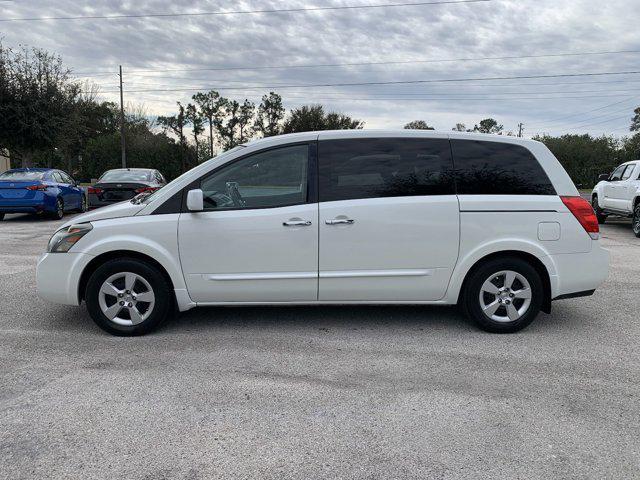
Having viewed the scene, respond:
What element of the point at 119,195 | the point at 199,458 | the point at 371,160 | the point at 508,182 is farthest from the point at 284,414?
the point at 119,195

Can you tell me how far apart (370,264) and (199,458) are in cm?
241

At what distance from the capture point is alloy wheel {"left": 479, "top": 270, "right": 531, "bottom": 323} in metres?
4.87

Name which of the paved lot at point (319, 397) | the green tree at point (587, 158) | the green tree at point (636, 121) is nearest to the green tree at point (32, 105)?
the paved lot at point (319, 397)

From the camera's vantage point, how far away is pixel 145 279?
4.72m

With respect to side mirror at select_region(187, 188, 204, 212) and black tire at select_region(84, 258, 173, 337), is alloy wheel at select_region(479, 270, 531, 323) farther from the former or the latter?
black tire at select_region(84, 258, 173, 337)

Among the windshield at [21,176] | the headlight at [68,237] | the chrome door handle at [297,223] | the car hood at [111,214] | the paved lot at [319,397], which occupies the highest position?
the windshield at [21,176]

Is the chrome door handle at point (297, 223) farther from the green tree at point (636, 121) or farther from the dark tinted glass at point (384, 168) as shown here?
the green tree at point (636, 121)

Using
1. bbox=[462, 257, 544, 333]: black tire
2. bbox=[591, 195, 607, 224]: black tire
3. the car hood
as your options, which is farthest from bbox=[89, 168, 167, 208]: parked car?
bbox=[591, 195, 607, 224]: black tire

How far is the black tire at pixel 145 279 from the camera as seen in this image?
4.70m

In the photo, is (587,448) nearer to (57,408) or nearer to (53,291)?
(57,408)

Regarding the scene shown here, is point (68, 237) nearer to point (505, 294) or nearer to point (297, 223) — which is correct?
point (297, 223)

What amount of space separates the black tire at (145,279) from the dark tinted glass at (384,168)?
1621mm

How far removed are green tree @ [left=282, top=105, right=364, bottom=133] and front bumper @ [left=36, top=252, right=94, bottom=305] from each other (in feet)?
189

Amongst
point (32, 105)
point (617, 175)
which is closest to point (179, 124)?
point (32, 105)
